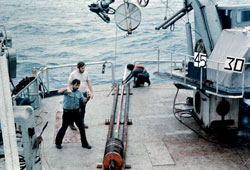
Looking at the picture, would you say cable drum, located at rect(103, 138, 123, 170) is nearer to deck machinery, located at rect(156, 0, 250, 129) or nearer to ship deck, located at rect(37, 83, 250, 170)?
ship deck, located at rect(37, 83, 250, 170)

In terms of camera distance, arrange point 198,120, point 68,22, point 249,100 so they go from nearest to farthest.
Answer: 1. point 249,100
2. point 198,120
3. point 68,22

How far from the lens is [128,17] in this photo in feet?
47.5

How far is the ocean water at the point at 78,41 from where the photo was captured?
31.7 meters

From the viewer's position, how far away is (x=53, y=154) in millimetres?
12008

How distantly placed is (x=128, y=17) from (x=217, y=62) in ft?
13.4

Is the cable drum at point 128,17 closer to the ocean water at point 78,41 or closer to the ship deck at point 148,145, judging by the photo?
the ship deck at point 148,145

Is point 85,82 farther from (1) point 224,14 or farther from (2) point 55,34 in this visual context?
(2) point 55,34

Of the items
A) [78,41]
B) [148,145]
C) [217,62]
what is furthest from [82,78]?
[78,41]

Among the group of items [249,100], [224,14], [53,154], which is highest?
[224,14]

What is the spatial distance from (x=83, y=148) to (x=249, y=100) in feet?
18.0

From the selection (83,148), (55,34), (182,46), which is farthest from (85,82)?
(55,34)

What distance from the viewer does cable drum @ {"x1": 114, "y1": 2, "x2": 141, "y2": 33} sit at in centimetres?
1445

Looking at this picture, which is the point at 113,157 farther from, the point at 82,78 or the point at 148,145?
the point at 82,78

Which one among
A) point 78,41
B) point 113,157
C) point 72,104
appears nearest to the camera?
point 113,157
